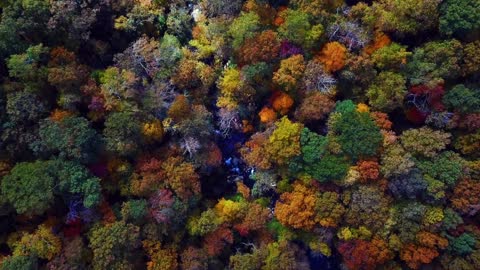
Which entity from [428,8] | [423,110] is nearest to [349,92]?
[423,110]

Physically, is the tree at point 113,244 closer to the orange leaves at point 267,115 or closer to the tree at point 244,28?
the orange leaves at point 267,115

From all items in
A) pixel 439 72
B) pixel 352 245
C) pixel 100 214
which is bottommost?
pixel 352 245

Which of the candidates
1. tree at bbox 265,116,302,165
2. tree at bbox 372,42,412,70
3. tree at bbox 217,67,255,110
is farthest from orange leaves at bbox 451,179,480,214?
tree at bbox 217,67,255,110

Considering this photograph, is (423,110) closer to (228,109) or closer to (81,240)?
(228,109)

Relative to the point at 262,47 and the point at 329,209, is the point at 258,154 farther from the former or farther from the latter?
the point at 262,47

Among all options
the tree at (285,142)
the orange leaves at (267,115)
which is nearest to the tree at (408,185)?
the tree at (285,142)

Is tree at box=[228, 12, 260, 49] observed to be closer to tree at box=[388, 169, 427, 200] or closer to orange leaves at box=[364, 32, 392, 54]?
orange leaves at box=[364, 32, 392, 54]
